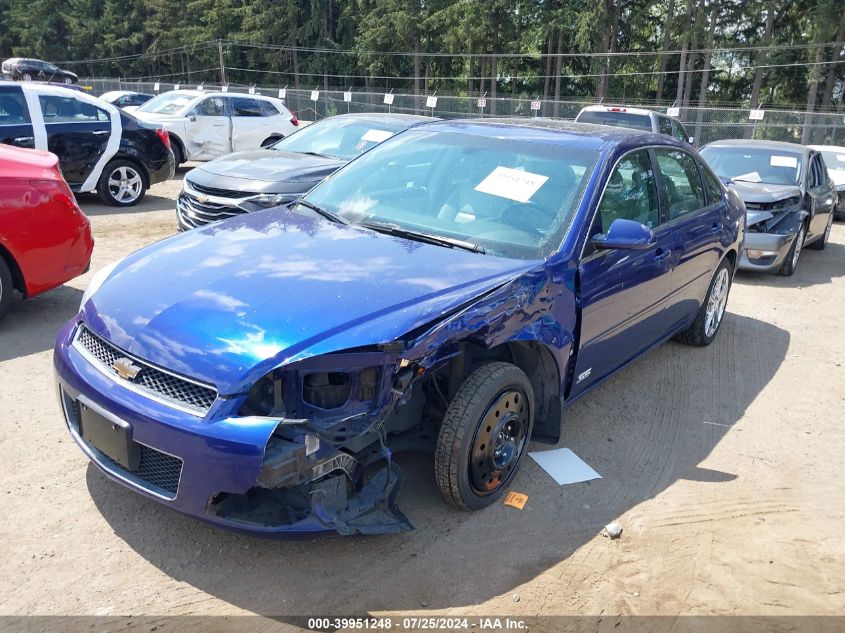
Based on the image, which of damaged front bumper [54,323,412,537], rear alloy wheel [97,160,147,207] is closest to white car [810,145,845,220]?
rear alloy wheel [97,160,147,207]

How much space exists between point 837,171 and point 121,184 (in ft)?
43.4

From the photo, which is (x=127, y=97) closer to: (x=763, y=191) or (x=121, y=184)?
(x=121, y=184)

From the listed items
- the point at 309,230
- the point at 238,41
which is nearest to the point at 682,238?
the point at 309,230

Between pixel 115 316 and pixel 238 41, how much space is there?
5609 cm

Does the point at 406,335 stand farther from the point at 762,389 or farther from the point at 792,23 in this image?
the point at 792,23

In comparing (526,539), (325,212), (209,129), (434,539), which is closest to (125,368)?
(434,539)

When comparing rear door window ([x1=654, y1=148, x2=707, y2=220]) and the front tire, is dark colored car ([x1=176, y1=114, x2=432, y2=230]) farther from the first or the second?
the front tire

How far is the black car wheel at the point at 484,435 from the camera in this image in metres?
3.18

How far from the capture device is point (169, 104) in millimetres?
14094

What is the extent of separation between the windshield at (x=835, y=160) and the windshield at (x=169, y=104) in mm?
12834

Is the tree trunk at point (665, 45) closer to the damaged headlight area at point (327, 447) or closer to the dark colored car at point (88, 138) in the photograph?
the dark colored car at point (88, 138)

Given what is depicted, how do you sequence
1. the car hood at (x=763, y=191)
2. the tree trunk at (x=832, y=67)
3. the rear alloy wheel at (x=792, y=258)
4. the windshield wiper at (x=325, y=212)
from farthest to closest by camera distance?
the tree trunk at (x=832, y=67)
the rear alloy wheel at (x=792, y=258)
the car hood at (x=763, y=191)
the windshield wiper at (x=325, y=212)

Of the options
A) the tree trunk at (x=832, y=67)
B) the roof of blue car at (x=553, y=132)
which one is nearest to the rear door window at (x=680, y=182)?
the roof of blue car at (x=553, y=132)

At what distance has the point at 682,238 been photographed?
4.82 meters
